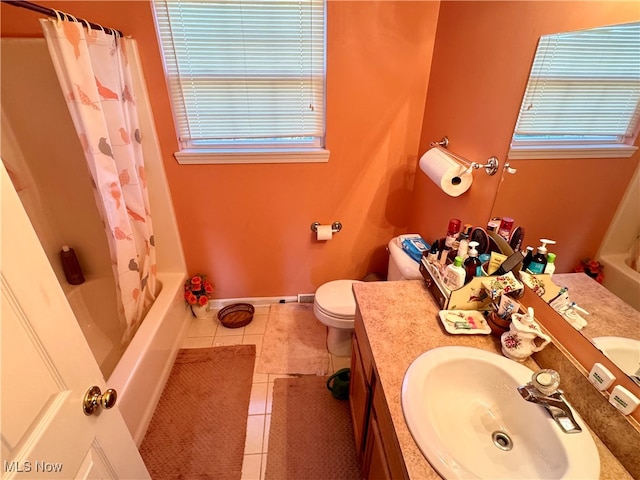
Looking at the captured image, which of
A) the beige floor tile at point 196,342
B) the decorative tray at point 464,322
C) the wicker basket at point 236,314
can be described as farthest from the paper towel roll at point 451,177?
the beige floor tile at point 196,342

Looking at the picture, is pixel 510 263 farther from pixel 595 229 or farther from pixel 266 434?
pixel 266 434

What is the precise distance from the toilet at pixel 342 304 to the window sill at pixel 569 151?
716 millimetres

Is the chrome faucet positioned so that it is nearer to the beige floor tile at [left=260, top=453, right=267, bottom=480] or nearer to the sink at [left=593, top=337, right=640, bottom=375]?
the sink at [left=593, top=337, right=640, bottom=375]

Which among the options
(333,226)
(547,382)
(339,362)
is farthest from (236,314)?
(547,382)

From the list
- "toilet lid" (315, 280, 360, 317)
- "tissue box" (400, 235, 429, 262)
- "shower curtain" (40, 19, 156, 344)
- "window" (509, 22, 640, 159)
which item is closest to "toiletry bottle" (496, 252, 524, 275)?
"window" (509, 22, 640, 159)

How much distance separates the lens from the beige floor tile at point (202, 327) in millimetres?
2199

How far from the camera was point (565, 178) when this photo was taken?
959mm

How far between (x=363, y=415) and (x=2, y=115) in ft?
7.51

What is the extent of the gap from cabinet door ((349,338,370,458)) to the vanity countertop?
738mm

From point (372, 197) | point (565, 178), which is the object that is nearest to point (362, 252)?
point (372, 197)

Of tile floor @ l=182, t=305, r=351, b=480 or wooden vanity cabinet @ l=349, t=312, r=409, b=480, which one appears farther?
tile floor @ l=182, t=305, r=351, b=480

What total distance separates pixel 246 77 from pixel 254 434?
1.88 meters

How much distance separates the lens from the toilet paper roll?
2127 mm

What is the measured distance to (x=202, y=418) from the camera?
168cm
